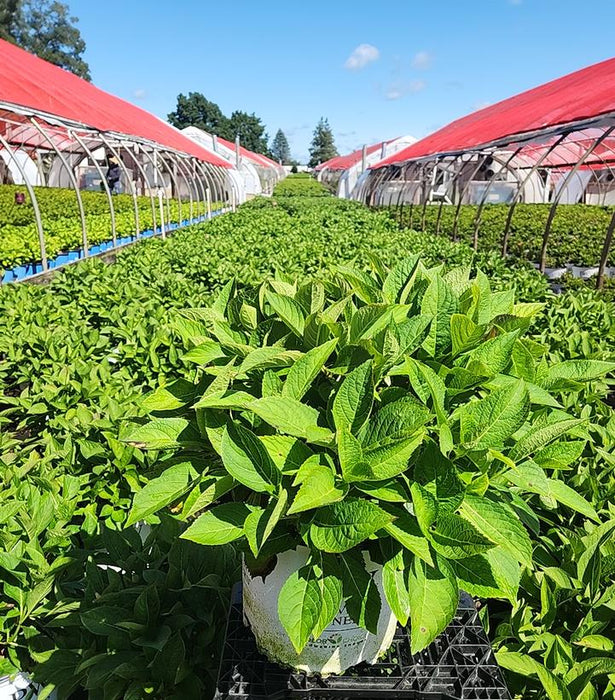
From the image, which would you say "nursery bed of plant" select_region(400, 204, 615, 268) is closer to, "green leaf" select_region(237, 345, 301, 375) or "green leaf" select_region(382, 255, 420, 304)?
"green leaf" select_region(382, 255, 420, 304)

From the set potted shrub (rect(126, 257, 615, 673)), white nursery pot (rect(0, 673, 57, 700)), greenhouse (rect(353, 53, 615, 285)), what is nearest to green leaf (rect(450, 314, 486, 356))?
potted shrub (rect(126, 257, 615, 673))

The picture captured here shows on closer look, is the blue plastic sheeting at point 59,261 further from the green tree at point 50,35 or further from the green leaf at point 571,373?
the green tree at point 50,35

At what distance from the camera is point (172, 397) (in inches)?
58.2

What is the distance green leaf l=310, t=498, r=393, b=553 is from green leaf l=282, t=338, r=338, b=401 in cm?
26

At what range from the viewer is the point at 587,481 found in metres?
2.18

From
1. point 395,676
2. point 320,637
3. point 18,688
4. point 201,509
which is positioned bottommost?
point 18,688

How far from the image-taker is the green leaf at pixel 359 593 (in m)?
1.19

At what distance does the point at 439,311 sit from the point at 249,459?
618 mm

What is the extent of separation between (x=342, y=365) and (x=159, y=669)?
1051mm

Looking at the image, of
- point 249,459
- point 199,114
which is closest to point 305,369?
point 249,459

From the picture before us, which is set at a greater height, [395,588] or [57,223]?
[395,588]

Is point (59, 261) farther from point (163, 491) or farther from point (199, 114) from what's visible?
point (199, 114)

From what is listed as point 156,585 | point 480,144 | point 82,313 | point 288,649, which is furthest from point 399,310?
point 480,144

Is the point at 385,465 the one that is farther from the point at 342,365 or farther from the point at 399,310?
the point at 399,310
